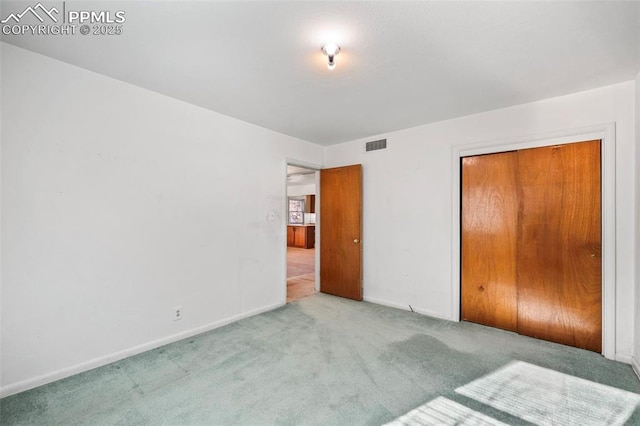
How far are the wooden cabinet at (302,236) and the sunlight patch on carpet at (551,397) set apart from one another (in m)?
8.73

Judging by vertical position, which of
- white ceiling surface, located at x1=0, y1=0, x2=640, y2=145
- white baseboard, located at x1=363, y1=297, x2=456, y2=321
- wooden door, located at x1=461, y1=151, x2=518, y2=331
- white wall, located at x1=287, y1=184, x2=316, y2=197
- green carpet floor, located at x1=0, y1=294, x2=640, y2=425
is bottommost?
green carpet floor, located at x1=0, y1=294, x2=640, y2=425

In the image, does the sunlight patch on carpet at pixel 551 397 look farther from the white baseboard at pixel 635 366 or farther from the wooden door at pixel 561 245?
the wooden door at pixel 561 245

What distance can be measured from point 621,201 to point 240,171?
3.82 m

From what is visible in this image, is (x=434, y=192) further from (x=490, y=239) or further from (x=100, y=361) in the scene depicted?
(x=100, y=361)

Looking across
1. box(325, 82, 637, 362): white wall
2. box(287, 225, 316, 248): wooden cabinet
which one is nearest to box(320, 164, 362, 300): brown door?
box(325, 82, 637, 362): white wall

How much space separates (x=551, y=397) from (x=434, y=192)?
227 centimetres

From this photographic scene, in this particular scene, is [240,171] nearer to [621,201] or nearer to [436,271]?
[436,271]

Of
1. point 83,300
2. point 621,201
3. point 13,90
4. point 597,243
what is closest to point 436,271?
point 597,243

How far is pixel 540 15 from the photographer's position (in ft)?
5.48

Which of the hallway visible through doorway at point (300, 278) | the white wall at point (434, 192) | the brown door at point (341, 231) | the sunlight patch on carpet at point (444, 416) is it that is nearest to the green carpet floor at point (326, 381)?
the sunlight patch on carpet at point (444, 416)

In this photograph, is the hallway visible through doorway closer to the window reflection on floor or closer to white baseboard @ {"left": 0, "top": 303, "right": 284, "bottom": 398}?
white baseboard @ {"left": 0, "top": 303, "right": 284, "bottom": 398}

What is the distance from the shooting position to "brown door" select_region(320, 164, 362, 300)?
4285 mm

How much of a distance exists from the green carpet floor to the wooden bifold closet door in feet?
0.80

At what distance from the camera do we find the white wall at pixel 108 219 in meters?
2.05
